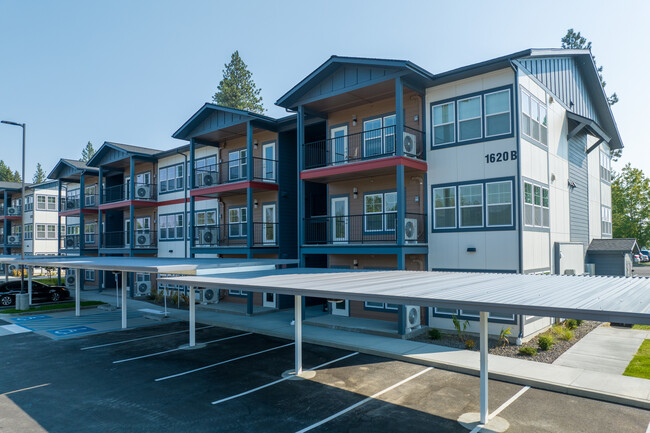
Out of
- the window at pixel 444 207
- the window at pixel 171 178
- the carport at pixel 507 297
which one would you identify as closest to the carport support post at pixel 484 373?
the carport at pixel 507 297

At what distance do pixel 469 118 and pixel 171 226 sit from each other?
21.1m

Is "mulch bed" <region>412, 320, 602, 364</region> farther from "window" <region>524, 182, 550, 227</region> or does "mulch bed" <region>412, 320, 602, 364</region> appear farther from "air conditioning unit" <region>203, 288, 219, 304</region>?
"air conditioning unit" <region>203, 288, 219, 304</region>

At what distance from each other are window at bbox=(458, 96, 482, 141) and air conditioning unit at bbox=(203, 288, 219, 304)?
1561 cm

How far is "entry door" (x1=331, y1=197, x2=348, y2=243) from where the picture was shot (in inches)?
790

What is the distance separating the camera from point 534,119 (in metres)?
16.8

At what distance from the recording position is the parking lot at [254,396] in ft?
27.9

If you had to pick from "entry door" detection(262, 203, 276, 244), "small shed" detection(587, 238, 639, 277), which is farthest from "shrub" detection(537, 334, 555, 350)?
"entry door" detection(262, 203, 276, 244)

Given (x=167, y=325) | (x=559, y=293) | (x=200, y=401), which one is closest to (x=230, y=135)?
(x=167, y=325)

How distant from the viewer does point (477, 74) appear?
53.1ft

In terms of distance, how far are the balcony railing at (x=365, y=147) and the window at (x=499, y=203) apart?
3.30 meters

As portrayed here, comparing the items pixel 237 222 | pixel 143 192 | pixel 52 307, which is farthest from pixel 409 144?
pixel 52 307

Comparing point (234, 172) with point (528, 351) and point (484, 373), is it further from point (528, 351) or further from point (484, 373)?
point (484, 373)

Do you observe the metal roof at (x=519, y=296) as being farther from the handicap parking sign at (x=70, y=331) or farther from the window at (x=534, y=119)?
the handicap parking sign at (x=70, y=331)

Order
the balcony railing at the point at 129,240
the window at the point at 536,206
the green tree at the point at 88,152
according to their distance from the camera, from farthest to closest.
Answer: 1. the green tree at the point at 88,152
2. the balcony railing at the point at 129,240
3. the window at the point at 536,206
